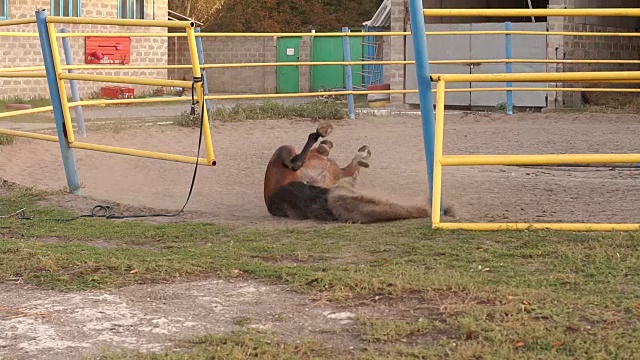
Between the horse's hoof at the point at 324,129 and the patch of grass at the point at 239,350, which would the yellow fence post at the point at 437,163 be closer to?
the horse's hoof at the point at 324,129

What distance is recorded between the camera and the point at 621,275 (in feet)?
15.1

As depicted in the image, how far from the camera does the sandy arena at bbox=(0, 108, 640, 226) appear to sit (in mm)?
7074

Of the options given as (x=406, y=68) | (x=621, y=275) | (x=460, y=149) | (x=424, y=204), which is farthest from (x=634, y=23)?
(x=621, y=275)

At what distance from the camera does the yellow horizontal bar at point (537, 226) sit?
5.54m

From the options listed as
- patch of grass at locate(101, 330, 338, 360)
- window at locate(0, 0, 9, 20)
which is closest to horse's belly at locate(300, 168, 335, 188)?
patch of grass at locate(101, 330, 338, 360)

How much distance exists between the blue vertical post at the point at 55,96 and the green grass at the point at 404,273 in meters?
1.16

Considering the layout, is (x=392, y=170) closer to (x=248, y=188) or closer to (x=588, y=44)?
(x=248, y=188)

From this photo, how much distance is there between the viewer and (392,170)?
358 inches

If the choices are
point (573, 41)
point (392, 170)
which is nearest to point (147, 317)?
point (392, 170)

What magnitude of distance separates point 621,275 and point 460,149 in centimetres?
659

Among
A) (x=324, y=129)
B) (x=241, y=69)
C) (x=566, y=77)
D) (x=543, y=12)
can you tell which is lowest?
(x=324, y=129)

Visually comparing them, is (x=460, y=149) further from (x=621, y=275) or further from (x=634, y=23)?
(x=634, y=23)

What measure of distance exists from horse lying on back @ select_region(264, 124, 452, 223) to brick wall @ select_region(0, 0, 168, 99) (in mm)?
16271

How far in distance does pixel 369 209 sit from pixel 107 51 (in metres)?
19.8
